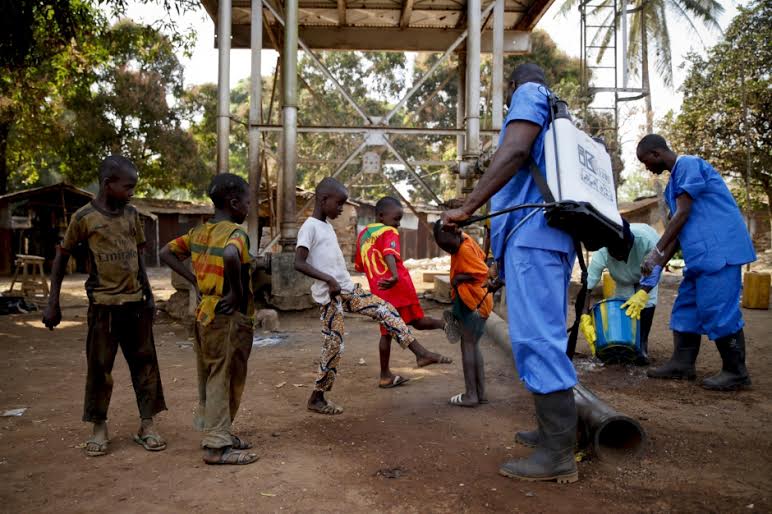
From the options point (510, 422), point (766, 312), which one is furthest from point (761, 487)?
point (766, 312)

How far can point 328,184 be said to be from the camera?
4.05 meters

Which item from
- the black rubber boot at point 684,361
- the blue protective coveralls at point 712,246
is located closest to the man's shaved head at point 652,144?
the blue protective coveralls at point 712,246

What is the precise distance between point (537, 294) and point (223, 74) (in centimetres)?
634

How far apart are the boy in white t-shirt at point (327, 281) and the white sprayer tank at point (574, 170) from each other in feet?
5.21

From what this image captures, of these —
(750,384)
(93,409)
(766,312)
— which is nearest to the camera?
(93,409)

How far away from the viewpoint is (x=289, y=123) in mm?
7809

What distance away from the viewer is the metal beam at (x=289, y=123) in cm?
769

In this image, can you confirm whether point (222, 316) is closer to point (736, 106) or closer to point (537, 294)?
point (537, 294)

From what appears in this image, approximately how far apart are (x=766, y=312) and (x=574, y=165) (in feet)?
24.2

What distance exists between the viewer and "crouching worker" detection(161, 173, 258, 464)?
9.99 ft

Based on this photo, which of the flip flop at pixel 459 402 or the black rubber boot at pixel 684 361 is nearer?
the flip flop at pixel 459 402

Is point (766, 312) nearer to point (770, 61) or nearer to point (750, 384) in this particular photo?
point (750, 384)

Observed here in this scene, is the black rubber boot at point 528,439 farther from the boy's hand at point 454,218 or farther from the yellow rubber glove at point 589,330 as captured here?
the yellow rubber glove at point 589,330

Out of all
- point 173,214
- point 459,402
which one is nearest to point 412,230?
point 173,214
